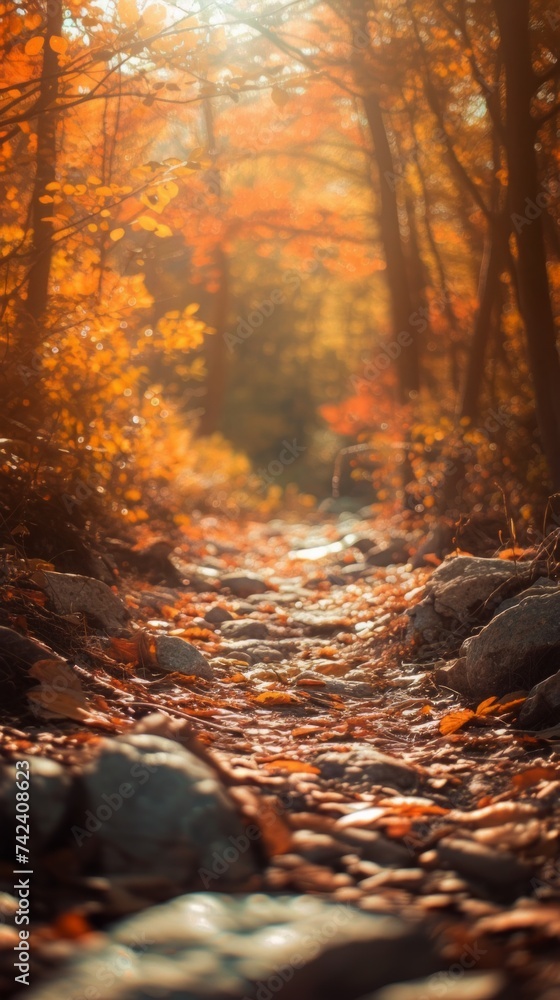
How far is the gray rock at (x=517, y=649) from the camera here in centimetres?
450

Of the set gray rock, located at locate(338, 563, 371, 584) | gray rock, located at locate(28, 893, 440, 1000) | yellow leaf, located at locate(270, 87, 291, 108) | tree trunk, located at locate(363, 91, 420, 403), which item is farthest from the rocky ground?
tree trunk, located at locate(363, 91, 420, 403)

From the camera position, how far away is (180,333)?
7242 millimetres

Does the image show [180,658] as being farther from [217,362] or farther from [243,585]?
[217,362]

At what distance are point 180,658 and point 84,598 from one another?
73 cm

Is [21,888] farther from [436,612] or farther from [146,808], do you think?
[436,612]

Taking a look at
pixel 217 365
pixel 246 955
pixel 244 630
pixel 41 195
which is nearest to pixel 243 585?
pixel 244 630

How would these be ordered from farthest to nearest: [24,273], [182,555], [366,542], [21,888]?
[366,542] → [182,555] → [24,273] → [21,888]

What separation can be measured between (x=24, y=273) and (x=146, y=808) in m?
4.66

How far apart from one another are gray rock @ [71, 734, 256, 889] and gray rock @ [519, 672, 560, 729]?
1.75 meters

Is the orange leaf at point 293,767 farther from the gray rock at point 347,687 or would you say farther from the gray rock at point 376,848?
the gray rock at point 347,687

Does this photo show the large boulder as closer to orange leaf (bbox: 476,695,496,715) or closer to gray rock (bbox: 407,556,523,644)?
orange leaf (bbox: 476,695,496,715)

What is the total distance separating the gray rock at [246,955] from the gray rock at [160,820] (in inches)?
8.4

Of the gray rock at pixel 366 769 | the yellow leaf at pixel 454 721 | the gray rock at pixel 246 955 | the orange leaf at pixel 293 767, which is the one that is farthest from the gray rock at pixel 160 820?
the yellow leaf at pixel 454 721

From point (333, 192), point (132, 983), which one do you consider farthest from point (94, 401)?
point (333, 192)
